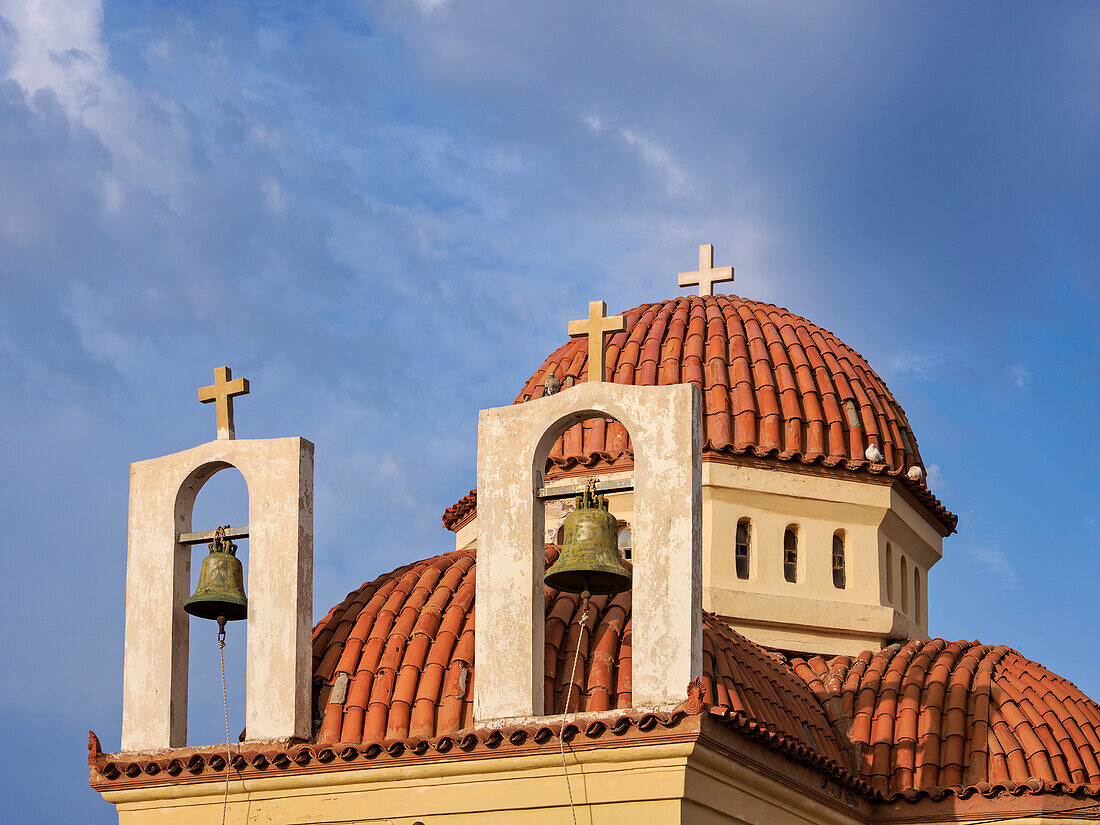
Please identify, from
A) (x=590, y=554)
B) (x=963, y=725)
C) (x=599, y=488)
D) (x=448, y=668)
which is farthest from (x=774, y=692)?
(x=448, y=668)

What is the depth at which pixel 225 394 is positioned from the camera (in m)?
14.1

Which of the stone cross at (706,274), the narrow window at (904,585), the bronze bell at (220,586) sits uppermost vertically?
the stone cross at (706,274)

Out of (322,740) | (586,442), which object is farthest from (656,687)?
(586,442)

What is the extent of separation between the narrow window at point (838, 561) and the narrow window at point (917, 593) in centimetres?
160

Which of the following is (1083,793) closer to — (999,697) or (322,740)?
(999,697)

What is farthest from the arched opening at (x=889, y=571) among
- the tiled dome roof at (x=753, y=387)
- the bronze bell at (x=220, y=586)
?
the bronze bell at (x=220, y=586)

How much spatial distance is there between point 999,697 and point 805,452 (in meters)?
3.44

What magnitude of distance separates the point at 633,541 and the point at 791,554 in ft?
17.5

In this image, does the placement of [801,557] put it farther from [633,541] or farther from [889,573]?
[633,541]

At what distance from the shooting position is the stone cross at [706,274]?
20344 mm

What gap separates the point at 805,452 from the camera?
58.0ft

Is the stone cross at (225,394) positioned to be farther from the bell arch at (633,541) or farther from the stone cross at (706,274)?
the stone cross at (706,274)

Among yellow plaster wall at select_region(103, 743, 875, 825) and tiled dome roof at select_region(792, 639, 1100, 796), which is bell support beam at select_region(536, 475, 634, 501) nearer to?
yellow plaster wall at select_region(103, 743, 875, 825)

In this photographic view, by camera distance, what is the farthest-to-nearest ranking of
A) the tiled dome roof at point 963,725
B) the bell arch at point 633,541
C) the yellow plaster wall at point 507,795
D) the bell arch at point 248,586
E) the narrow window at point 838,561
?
the narrow window at point 838,561 → the tiled dome roof at point 963,725 → the bell arch at point 248,586 → the bell arch at point 633,541 → the yellow plaster wall at point 507,795
